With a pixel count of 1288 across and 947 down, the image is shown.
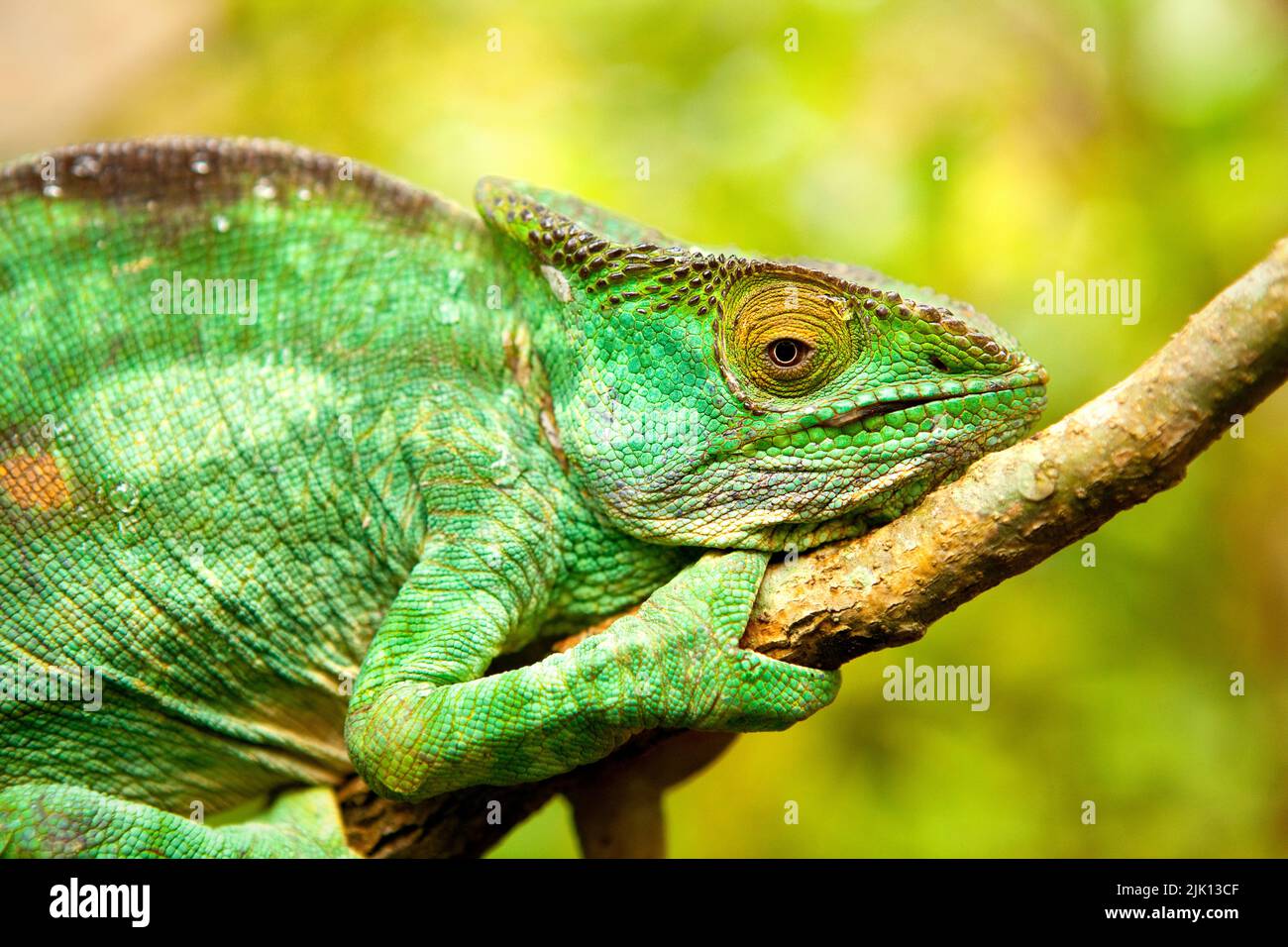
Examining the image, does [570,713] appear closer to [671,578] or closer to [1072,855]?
[671,578]

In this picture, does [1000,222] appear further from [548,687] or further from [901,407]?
[548,687]

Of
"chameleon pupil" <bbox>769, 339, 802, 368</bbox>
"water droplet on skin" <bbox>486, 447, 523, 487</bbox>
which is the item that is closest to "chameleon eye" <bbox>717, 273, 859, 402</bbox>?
"chameleon pupil" <bbox>769, 339, 802, 368</bbox>

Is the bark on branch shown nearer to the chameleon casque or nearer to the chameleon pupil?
the chameleon casque

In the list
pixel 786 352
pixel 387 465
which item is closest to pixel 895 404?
pixel 786 352

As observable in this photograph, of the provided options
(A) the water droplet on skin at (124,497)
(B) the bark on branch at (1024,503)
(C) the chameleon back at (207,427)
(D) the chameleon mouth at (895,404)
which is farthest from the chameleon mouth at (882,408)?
(A) the water droplet on skin at (124,497)

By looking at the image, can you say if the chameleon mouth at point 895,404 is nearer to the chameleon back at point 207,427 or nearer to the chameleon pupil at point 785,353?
the chameleon pupil at point 785,353
